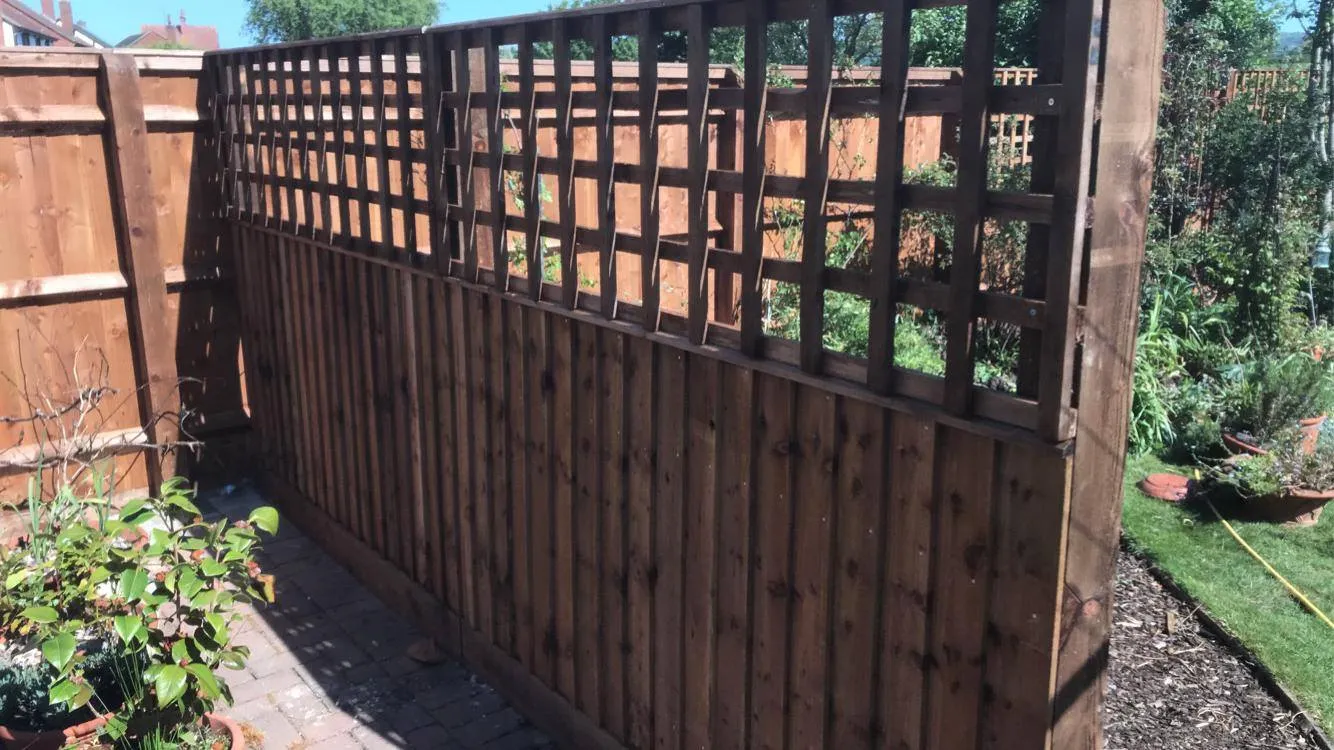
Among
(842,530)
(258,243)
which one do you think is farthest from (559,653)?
(258,243)

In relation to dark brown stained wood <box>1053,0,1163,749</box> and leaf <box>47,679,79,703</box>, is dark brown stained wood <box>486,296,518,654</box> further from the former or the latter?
dark brown stained wood <box>1053,0,1163,749</box>

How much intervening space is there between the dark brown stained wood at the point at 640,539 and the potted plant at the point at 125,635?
1.14 meters

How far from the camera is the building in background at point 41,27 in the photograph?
46.2 m

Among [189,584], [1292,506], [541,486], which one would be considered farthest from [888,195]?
[1292,506]

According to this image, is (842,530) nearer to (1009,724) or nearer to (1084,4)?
(1009,724)

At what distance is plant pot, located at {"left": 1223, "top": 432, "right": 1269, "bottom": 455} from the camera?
18.4 ft

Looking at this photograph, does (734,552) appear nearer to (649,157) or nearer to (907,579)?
(907,579)

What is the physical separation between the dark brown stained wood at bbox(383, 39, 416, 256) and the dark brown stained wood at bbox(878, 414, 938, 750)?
99.7 inches

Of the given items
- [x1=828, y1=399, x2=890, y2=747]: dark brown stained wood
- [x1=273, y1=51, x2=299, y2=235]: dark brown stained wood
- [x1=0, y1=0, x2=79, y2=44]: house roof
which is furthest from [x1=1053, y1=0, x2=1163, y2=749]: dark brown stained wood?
[x1=0, y1=0, x2=79, y2=44]: house roof

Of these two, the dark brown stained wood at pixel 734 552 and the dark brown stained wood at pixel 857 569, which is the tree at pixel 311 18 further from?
the dark brown stained wood at pixel 857 569

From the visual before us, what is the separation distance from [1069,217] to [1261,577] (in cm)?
360

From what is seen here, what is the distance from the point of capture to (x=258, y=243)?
18.7 feet

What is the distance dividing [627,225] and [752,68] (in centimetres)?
424

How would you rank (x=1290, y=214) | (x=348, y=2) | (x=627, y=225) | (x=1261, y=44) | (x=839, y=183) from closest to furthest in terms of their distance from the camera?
(x=839, y=183) < (x=627, y=225) < (x=1290, y=214) < (x=1261, y=44) < (x=348, y=2)
